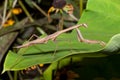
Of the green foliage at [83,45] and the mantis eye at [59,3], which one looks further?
the mantis eye at [59,3]

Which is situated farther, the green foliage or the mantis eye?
the mantis eye

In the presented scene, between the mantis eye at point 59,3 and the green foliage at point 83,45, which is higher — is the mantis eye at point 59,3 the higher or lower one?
the lower one

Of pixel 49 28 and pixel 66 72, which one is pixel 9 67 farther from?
pixel 49 28

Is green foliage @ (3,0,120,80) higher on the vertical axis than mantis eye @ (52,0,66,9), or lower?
higher

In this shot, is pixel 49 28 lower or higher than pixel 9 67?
lower

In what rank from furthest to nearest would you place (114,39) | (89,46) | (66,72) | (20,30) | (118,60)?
(20,30)
(66,72)
(118,60)
(89,46)
(114,39)

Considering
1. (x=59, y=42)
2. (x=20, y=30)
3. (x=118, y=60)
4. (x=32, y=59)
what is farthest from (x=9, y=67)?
(x=20, y=30)

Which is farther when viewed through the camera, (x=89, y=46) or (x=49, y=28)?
(x=49, y=28)

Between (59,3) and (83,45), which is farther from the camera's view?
(59,3)
